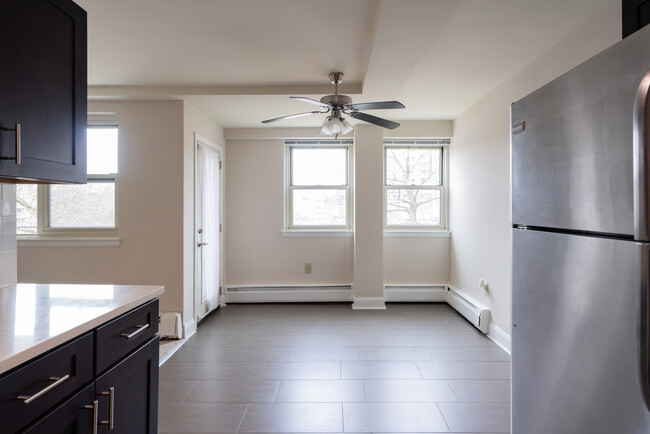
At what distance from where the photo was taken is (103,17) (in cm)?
217

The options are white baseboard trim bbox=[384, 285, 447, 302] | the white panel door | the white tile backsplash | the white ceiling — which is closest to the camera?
the white tile backsplash

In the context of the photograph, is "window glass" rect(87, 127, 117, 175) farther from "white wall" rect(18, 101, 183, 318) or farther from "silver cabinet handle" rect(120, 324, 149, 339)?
"silver cabinet handle" rect(120, 324, 149, 339)

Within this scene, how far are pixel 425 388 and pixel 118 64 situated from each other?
3400 millimetres

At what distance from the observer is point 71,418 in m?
1.03

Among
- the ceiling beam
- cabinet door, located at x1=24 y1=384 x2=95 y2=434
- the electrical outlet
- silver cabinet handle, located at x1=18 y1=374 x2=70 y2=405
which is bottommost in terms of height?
the electrical outlet

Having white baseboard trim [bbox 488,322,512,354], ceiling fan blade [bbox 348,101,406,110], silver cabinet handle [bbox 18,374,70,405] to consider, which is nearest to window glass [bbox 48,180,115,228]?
ceiling fan blade [bbox 348,101,406,110]

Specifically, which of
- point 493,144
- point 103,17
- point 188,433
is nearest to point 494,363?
point 493,144

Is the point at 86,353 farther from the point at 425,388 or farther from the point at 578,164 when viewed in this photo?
the point at 425,388

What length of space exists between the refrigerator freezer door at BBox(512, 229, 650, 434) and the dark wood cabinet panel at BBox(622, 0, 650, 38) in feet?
2.20

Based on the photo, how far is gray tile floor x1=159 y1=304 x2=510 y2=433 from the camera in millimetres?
2119

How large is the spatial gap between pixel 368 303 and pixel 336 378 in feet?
6.30

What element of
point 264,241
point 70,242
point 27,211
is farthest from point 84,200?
point 264,241

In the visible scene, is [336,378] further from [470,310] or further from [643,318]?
[643,318]

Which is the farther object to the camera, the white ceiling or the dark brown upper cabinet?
the white ceiling
